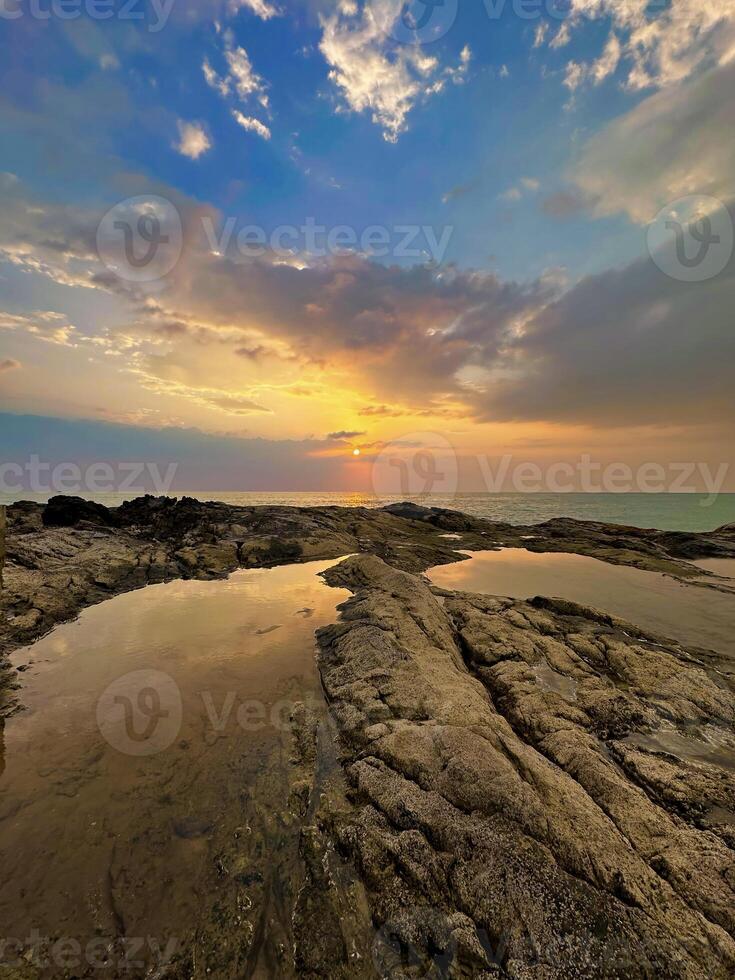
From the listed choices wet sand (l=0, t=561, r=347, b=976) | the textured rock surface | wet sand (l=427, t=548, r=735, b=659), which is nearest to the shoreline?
wet sand (l=0, t=561, r=347, b=976)

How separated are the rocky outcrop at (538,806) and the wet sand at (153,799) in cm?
Answer: 124

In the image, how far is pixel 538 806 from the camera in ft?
18.3

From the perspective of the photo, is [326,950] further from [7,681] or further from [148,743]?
[7,681]

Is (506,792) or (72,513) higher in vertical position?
(72,513)

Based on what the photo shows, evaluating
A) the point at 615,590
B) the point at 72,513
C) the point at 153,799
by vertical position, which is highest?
the point at 72,513

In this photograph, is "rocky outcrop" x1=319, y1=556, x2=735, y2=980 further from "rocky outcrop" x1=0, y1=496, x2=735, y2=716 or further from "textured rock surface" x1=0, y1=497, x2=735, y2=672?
"textured rock surface" x1=0, y1=497, x2=735, y2=672

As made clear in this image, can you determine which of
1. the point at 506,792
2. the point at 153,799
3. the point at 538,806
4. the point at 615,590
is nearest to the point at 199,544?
the point at 153,799

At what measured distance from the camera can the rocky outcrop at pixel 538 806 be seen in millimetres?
4164

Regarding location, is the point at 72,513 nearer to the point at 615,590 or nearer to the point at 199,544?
the point at 199,544

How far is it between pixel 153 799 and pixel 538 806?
19.8 ft

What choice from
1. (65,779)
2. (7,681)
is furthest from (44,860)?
(7,681)

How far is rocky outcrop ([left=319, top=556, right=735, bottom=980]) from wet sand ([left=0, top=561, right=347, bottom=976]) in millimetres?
1242

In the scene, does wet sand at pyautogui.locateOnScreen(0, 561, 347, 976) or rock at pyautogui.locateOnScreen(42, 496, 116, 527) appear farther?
rock at pyautogui.locateOnScreen(42, 496, 116, 527)

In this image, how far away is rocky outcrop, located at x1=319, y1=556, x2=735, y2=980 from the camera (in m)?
4.16
